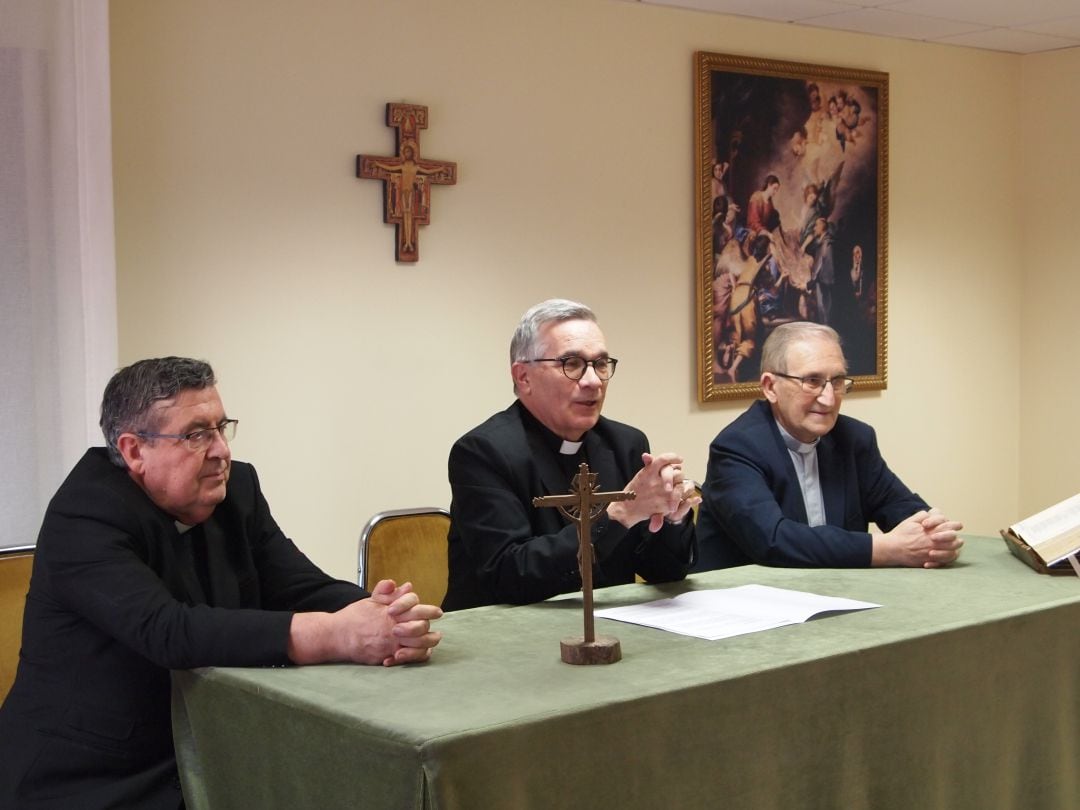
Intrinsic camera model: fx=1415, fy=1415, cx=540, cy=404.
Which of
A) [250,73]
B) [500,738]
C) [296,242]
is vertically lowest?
[500,738]

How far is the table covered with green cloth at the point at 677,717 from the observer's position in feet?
6.60

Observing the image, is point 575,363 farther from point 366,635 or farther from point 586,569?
point 366,635

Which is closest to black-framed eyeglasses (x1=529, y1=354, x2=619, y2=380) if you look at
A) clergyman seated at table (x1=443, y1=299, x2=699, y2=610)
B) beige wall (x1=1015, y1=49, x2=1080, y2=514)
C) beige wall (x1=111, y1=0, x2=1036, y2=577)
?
clergyman seated at table (x1=443, y1=299, x2=699, y2=610)

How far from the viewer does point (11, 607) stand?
3113 millimetres

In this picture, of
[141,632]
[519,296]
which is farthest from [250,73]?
[141,632]

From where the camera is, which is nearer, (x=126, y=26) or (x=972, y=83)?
(x=126, y=26)

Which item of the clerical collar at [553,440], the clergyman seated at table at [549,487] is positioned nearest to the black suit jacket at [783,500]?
the clergyman seated at table at [549,487]

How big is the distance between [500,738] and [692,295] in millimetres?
4258

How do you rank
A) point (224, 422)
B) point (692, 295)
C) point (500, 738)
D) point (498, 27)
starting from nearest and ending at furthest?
point (500, 738)
point (224, 422)
point (498, 27)
point (692, 295)

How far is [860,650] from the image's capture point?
2461 mm

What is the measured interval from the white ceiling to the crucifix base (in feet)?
13.0

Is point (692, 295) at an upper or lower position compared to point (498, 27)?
lower

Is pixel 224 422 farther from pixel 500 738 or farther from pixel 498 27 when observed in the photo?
pixel 498 27

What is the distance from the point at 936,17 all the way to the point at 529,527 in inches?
158
